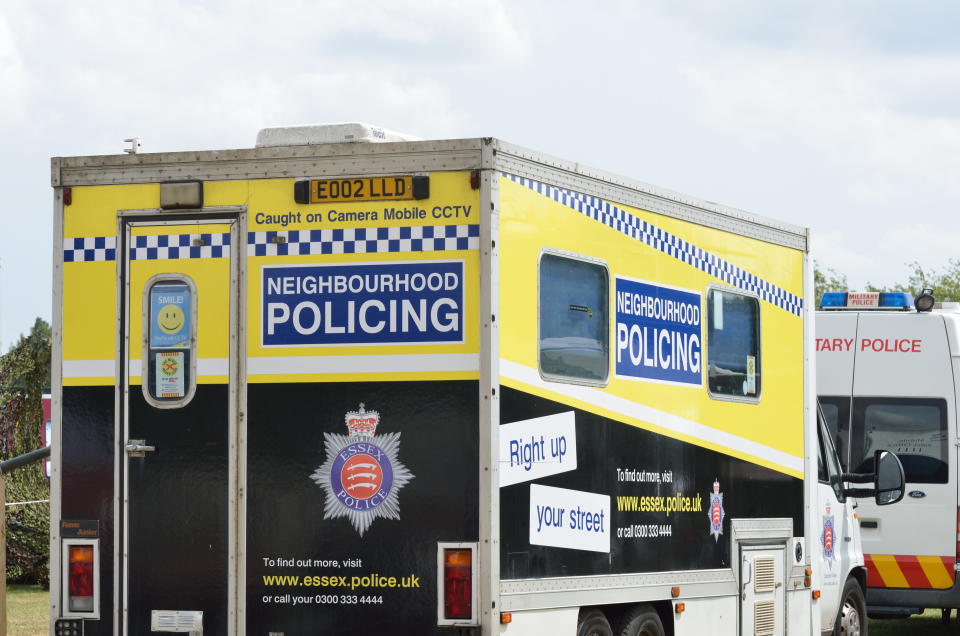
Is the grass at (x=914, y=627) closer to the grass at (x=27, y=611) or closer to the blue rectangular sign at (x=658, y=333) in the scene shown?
the blue rectangular sign at (x=658, y=333)

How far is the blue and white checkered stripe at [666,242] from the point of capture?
289 inches

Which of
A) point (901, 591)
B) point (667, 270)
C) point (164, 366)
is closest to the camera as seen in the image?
point (164, 366)

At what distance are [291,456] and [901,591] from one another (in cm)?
727

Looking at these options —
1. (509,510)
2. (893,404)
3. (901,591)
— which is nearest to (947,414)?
(893,404)

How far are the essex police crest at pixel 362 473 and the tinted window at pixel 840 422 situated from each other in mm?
7124

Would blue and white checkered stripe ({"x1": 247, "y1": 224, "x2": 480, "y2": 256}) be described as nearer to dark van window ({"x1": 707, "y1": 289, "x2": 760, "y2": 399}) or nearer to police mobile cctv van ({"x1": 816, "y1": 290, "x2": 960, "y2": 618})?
dark van window ({"x1": 707, "y1": 289, "x2": 760, "y2": 399})

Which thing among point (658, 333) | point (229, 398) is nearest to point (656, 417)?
point (658, 333)

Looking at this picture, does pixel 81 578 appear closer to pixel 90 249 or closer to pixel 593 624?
pixel 90 249

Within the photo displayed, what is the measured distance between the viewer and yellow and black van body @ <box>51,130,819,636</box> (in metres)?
6.73

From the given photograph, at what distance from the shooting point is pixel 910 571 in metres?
12.5

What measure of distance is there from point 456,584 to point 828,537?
14.6 feet

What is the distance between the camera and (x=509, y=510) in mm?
6715

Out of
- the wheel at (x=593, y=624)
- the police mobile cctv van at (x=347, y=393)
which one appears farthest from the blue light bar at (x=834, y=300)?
the wheel at (x=593, y=624)

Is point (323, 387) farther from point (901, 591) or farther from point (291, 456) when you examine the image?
point (901, 591)
